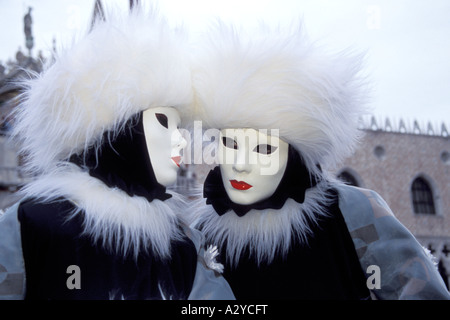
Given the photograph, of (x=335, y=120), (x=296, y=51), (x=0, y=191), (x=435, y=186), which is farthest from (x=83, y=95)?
(x=435, y=186)

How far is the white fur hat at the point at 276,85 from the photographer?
4.96ft

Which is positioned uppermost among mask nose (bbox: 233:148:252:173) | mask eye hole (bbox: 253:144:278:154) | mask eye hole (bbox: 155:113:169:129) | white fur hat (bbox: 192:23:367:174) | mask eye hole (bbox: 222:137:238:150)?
white fur hat (bbox: 192:23:367:174)

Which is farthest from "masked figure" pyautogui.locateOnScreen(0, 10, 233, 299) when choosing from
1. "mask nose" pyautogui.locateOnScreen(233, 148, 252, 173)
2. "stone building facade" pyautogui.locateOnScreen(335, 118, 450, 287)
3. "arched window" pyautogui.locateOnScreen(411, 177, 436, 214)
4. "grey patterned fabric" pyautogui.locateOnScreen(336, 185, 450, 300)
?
"arched window" pyautogui.locateOnScreen(411, 177, 436, 214)

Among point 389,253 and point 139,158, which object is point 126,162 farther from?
point 389,253

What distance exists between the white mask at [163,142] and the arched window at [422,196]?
1112 cm

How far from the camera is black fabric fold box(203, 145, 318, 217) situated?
1615mm

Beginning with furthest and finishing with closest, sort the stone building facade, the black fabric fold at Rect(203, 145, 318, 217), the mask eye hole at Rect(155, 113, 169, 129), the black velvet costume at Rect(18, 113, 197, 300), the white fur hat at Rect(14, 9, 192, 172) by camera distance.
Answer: the stone building facade → the black fabric fold at Rect(203, 145, 318, 217) → the mask eye hole at Rect(155, 113, 169, 129) → the white fur hat at Rect(14, 9, 192, 172) → the black velvet costume at Rect(18, 113, 197, 300)

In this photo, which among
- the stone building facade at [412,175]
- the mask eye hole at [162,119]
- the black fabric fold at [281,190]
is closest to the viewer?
the mask eye hole at [162,119]

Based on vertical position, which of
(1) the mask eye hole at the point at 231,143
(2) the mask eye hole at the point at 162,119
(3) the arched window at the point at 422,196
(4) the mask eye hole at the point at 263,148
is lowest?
(4) the mask eye hole at the point at 263,148

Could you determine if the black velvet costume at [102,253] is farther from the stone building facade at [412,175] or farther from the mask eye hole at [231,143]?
the stone building facade at [412,175]

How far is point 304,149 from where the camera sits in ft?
5.27

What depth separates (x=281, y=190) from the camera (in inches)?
64.1

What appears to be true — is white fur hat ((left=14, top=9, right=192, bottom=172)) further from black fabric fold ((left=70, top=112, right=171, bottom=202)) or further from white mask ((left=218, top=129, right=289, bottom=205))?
white mask ((left=218, top=129, right=289, bottom=205))

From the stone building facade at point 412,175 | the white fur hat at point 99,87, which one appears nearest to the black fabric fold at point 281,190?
the white fur hat at point 99,87
